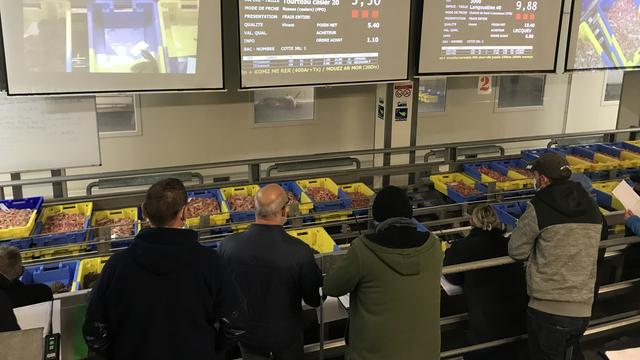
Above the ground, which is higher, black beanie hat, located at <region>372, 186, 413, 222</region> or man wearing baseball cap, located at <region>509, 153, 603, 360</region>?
black beanie hat, located at <region>372, 186, 413, 222</region>

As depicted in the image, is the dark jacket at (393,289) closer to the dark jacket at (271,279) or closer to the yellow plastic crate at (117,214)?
the dark jacket at (271,279)

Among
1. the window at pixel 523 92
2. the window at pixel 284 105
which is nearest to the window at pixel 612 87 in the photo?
the window at pixel 523 92

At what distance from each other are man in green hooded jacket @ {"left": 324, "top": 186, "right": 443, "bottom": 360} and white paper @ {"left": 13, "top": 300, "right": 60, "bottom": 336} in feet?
4.26

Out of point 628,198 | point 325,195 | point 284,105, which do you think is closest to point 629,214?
point 628,198

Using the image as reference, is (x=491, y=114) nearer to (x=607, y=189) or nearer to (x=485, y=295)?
(x=607, y=189)

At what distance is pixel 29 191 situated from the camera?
6707mm

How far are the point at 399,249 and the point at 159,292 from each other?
0.95 metres

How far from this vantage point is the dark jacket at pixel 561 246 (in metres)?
2.64

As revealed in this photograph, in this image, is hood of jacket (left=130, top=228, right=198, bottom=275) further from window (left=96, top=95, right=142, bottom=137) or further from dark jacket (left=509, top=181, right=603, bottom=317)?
window (left=96, top=95, right=142, bottom=137)

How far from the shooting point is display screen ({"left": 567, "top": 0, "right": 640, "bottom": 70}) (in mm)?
5957

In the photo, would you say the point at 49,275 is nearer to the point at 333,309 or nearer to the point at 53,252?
the point at 53,252

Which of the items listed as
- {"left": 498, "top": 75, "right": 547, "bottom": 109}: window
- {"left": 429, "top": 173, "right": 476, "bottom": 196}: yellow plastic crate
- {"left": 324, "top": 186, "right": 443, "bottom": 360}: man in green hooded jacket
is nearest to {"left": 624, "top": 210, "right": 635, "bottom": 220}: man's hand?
{"left": 429, "top": 173, "right": 476, "bottom": 196}: yellow plastic crate

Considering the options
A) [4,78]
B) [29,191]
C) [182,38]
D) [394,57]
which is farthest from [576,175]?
[29,191]

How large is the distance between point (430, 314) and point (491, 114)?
6860mm
